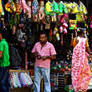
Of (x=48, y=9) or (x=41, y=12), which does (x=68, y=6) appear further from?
(x=41, y=12)

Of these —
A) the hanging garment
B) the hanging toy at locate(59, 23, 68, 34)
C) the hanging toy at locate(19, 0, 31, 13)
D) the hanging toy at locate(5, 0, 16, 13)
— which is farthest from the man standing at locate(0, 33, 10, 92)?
the hanging toy at locate(59, 23, 68, 34)

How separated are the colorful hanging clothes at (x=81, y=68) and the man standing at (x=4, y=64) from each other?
1811 mm

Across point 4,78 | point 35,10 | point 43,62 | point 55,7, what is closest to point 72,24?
point 55,7

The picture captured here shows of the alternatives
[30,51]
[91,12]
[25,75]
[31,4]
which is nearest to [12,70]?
[25,75]

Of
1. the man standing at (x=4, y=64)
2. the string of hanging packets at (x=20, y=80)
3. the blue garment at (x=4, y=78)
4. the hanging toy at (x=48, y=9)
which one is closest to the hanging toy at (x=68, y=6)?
the hanging toy at (x=48, y=9)

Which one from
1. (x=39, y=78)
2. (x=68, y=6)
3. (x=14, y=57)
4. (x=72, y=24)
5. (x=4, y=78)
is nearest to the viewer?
(x=4, y=78)

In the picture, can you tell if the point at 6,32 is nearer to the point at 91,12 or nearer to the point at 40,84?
the point at 40,84

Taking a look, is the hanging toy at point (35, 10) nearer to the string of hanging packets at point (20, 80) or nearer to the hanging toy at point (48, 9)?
the hanging toy at point (48, 9)

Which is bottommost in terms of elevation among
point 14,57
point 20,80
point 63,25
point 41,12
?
point 20,80

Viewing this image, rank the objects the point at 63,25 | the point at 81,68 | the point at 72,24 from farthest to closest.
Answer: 1. the point at 72,24
2. the point at 63,25
3. the point at 81,68

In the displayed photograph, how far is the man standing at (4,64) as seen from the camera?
6600 millimetres

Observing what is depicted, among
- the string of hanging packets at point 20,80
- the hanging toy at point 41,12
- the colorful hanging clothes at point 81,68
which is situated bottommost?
the string of hanging packets at point 20,80

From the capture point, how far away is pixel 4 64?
661 centimetres

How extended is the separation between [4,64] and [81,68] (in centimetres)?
201
